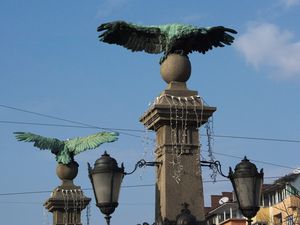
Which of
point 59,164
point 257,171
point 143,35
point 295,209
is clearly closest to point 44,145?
point 59,164

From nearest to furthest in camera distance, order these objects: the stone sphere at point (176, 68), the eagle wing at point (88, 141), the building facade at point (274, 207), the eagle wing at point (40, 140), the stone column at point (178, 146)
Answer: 1. the stone column at point (178, 146)
2. the stone sphere at point (176, 68)
3. the eagle wing at point (88, 141)
4. the eagle wing at point (40, 140)
5. the building facade at point (274, 207)

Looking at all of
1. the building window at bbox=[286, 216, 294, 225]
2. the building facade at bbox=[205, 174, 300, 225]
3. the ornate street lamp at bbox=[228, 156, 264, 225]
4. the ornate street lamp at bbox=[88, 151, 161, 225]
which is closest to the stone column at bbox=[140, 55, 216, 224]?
the ornate street lamp at bbox=[228, 156, 264, 225]

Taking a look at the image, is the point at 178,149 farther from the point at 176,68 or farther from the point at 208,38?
the point at 208,38

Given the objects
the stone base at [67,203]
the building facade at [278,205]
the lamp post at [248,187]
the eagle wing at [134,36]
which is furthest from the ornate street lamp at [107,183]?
the building facade at [278,205]

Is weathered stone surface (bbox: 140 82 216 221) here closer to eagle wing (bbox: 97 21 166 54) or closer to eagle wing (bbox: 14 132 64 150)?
eagle wing (bbox: 97 21 166 54)

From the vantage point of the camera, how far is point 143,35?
43.3 feet

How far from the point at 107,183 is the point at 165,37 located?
264 cm

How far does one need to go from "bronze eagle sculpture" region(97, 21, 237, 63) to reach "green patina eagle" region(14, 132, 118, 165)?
8981 millimetres

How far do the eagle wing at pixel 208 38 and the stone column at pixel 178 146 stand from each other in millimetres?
465

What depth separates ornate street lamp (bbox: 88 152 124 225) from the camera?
11.5m

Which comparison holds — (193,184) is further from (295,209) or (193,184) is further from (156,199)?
(295,209)

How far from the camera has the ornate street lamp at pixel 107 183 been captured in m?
11.5

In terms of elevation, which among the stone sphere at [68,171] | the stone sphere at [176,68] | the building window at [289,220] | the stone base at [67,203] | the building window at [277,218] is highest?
the building window at [277,218]

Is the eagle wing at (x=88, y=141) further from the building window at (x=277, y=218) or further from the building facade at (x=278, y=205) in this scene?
the building window at (x=277, y=218)
